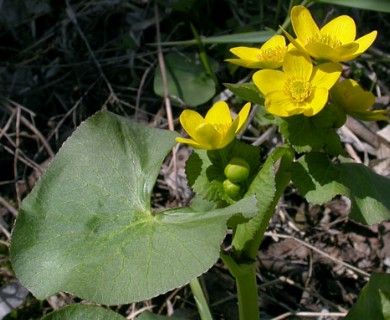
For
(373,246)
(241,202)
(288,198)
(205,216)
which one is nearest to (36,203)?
(205,216)

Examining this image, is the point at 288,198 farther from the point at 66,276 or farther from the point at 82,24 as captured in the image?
the point at 82,24

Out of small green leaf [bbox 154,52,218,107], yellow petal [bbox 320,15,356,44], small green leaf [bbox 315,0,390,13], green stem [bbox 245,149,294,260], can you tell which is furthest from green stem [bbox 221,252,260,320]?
small green leaf [bbox 154,52,218,107]

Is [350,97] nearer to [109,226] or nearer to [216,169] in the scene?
[216,169]

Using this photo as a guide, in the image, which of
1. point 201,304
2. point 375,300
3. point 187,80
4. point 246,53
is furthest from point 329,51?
point 187,80

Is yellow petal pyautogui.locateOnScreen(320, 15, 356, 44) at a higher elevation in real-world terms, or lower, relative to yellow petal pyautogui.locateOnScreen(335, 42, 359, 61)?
lower

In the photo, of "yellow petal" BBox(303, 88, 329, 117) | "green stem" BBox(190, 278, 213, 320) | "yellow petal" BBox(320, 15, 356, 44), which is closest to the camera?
"yellow petal" BBox(303, 88, 329, 117)

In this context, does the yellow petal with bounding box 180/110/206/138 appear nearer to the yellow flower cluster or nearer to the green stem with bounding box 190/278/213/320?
the yellow flower cluster

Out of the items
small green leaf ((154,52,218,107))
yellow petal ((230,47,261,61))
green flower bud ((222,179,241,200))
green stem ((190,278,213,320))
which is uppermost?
yellow petal ((230,47,261,61))

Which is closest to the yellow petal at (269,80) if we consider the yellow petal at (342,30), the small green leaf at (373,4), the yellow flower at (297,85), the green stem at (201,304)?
the yellow flower at (297,85)

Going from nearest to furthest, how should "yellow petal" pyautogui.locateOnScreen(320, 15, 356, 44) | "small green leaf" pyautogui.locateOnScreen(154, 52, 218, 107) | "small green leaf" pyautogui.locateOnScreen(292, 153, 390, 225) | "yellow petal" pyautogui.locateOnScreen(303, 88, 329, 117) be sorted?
"yellow petal" pyautogui.locateOnScreen(303, 88, 329, 117), "small green leaf" pyautogui.locateOnScreen(292, 153, 390, 225), "yellow petal" pyautogui.locateOnScreen(320, 15, 356, 44), "small green leaf" pyautogui.locateOnScreen(154, 52, 218, 107)
